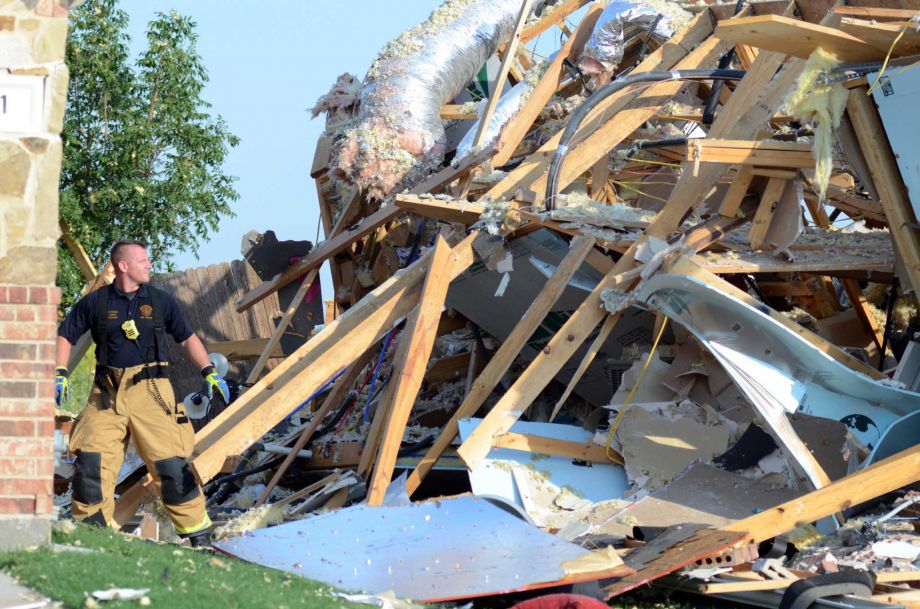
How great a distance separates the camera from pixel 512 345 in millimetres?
7668

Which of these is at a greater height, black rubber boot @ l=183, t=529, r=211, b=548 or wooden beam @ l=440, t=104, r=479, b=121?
wooden beam @ l=440, t=104, r=479, b=121

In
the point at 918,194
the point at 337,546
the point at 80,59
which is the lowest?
the point at 337,546

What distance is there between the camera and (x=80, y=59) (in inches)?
583

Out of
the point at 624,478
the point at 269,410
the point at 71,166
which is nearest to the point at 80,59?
the point at 71,166

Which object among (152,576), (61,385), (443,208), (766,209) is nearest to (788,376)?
(766,209)

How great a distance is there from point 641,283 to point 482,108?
3.46 meters

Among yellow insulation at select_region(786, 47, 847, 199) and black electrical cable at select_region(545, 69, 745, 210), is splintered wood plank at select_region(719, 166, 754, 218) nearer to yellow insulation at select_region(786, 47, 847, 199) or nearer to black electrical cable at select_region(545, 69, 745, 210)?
yellow insulation at select_region(786, 47, 847, 199)

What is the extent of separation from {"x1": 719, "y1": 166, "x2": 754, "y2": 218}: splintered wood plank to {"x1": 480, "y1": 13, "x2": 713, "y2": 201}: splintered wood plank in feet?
5.02

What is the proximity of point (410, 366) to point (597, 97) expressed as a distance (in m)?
2.41

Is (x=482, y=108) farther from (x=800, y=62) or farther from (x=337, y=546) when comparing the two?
(x=337, y=546)

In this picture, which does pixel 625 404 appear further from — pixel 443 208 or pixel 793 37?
pixel 793 37

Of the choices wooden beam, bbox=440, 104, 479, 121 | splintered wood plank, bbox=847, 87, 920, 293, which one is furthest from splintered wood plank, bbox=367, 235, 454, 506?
wooden beam, bbox=440, 104, 479, 121

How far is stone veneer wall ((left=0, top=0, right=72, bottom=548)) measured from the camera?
16.7 feet

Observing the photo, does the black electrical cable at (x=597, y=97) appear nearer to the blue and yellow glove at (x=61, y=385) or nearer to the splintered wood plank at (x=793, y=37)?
the splintered wood plank at (x=793, y=37)
